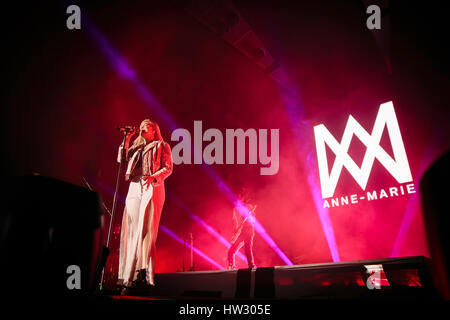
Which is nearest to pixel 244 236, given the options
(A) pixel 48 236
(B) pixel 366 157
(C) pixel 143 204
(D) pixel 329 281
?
(C) pixel 143 204

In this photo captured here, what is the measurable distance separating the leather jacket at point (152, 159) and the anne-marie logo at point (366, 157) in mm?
3907

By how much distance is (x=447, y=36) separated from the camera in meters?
3.03

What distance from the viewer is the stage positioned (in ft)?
5.89

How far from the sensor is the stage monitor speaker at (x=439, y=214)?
479 millimetres

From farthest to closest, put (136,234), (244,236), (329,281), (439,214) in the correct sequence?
1. (244,236)
2. (136,234)
3. (329,281)
4. (439,214)

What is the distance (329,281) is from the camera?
2.06m

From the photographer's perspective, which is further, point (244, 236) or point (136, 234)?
point (244, 236)

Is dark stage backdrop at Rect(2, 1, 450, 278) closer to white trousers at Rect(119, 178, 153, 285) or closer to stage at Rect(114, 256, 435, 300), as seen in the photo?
white trousers at Rect(119, 178, 153, 285)

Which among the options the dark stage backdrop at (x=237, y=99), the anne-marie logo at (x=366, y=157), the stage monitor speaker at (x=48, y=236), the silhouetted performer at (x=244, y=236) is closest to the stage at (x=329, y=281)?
the stage monitor speaker at (x=48, y=236)

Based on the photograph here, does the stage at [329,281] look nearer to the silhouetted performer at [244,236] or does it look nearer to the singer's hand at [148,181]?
the singer's hand at [148,181]

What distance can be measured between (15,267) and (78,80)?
422 cm

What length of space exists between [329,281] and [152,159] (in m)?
2.53

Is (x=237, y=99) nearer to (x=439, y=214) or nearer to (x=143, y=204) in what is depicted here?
(x=143, y=204)
